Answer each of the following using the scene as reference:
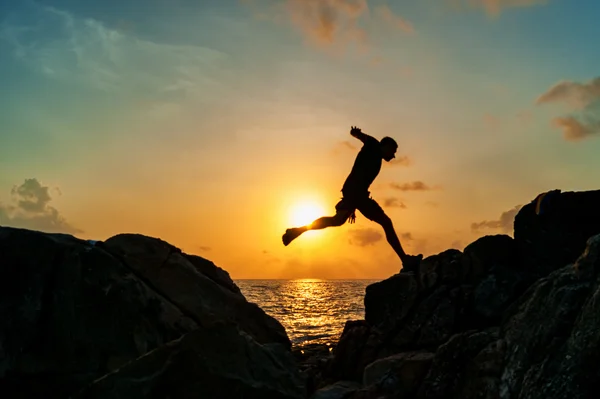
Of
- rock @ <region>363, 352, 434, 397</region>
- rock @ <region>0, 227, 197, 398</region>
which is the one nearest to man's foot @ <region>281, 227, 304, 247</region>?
rock @ <region>0, 227, 197, 398</region>

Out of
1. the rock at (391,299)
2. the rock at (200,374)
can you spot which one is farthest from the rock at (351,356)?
the rock at (200,374)

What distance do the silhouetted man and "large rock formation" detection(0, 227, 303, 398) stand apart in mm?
2975

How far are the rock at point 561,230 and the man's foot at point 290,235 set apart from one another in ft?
15.9

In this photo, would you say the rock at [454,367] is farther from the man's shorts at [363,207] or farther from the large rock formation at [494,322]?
the man's shorts at [363,207]

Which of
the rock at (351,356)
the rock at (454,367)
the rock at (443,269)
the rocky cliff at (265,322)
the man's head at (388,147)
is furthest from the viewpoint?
the man's head at (388,147)

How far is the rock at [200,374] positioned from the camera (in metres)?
6.99

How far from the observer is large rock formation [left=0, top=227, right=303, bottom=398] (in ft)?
31.3

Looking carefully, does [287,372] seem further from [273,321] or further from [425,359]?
[273,321]

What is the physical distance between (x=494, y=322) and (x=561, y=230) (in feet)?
6.93

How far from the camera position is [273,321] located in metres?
12.9

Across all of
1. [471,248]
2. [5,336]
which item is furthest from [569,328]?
[5,336]

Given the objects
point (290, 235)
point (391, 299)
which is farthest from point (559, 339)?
point (290, 235)

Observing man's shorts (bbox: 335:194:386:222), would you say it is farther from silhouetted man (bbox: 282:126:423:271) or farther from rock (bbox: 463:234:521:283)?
rock (bbox: 463:234:521:283)

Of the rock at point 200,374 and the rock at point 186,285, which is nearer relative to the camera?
the rock at point 200,374
